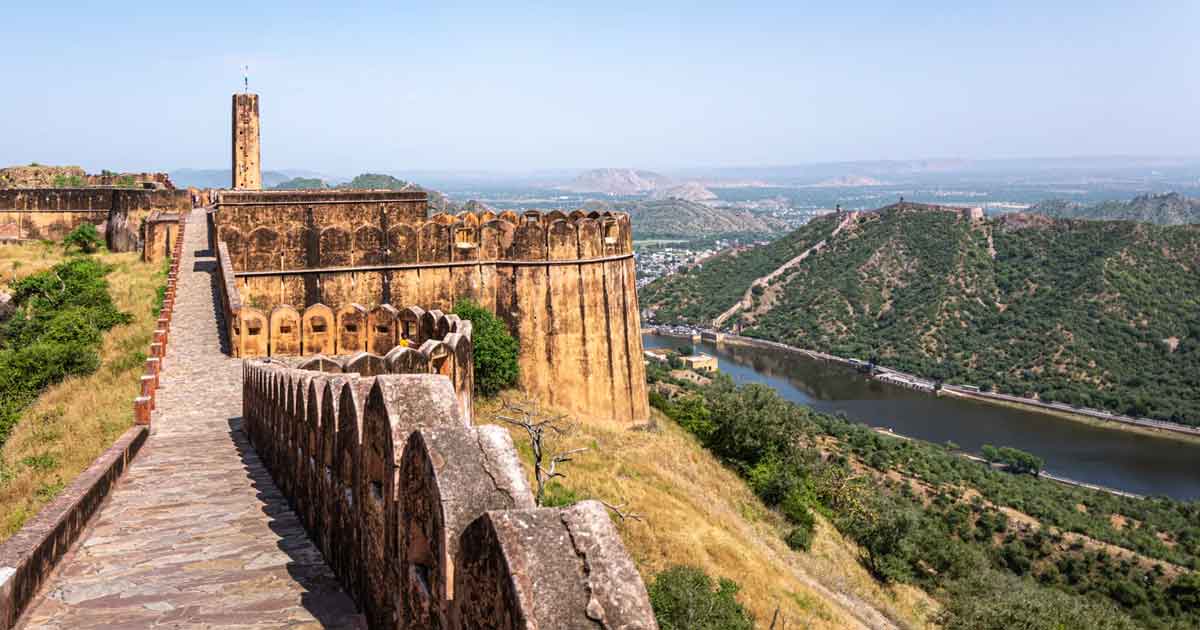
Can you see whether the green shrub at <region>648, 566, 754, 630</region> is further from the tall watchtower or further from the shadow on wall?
the tall watchtower

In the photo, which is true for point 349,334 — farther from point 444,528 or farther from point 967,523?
point 967,523

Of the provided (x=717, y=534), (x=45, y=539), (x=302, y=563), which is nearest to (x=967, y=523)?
(x=717, y=534)

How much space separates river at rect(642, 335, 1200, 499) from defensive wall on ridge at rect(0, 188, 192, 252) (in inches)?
2203

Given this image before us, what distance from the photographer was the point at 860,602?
872 inches

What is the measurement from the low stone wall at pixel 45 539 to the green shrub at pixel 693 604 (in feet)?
29.5

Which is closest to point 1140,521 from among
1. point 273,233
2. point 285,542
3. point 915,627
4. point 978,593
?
point 978,593

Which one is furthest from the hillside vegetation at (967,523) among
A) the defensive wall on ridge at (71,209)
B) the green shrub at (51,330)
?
the defensive wall on ridge at (71,209)

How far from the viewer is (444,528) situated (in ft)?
12.0

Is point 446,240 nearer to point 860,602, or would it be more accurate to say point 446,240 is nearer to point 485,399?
point 485,399

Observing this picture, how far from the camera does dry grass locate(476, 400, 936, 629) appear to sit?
17.2 m

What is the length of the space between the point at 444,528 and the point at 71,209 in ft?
116

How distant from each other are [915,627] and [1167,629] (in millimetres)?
16833

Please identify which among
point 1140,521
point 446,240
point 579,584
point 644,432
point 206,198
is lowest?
point 1140,521

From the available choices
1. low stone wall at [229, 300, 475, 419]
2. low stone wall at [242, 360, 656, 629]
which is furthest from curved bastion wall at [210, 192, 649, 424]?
low stone wall at [242, 360, 656, 629]
